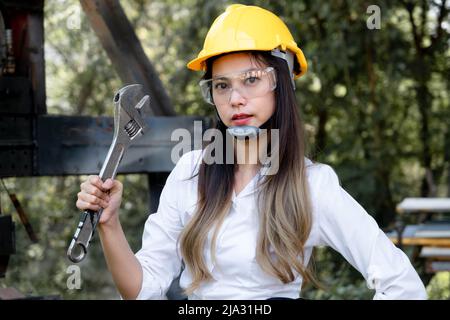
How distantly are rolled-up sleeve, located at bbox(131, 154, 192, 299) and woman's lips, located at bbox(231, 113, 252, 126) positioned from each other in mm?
322

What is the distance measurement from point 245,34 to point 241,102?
0.22m

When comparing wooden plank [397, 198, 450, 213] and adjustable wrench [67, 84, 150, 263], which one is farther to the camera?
wooden plank [397, 198, 450, 213]

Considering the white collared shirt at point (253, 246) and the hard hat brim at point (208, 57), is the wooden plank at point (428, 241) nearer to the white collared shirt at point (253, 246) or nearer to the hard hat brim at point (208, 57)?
the hard hat brim at point (208, 57)

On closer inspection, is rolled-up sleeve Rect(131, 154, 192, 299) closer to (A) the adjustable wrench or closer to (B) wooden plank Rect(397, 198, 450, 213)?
(A) the adjustable wrench

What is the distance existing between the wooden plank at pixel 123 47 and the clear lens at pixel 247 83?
1.73 meters

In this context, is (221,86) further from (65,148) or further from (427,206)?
(427,206)

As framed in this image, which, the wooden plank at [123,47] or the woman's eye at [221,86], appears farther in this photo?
the wooden plank at [123,47]

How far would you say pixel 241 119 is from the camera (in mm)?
2535

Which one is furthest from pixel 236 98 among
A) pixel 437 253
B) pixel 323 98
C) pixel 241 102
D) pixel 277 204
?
pixel 323 98

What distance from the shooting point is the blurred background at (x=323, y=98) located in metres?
6.79

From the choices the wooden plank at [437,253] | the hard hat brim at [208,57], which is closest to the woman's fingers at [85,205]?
A: the hard hat brim at [208,57]

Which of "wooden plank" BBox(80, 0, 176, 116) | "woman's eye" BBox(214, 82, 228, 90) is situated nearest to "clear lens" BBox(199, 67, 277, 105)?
"woman's eye" BBox(214, 82, 228, 90)

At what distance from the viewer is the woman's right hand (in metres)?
2.20
